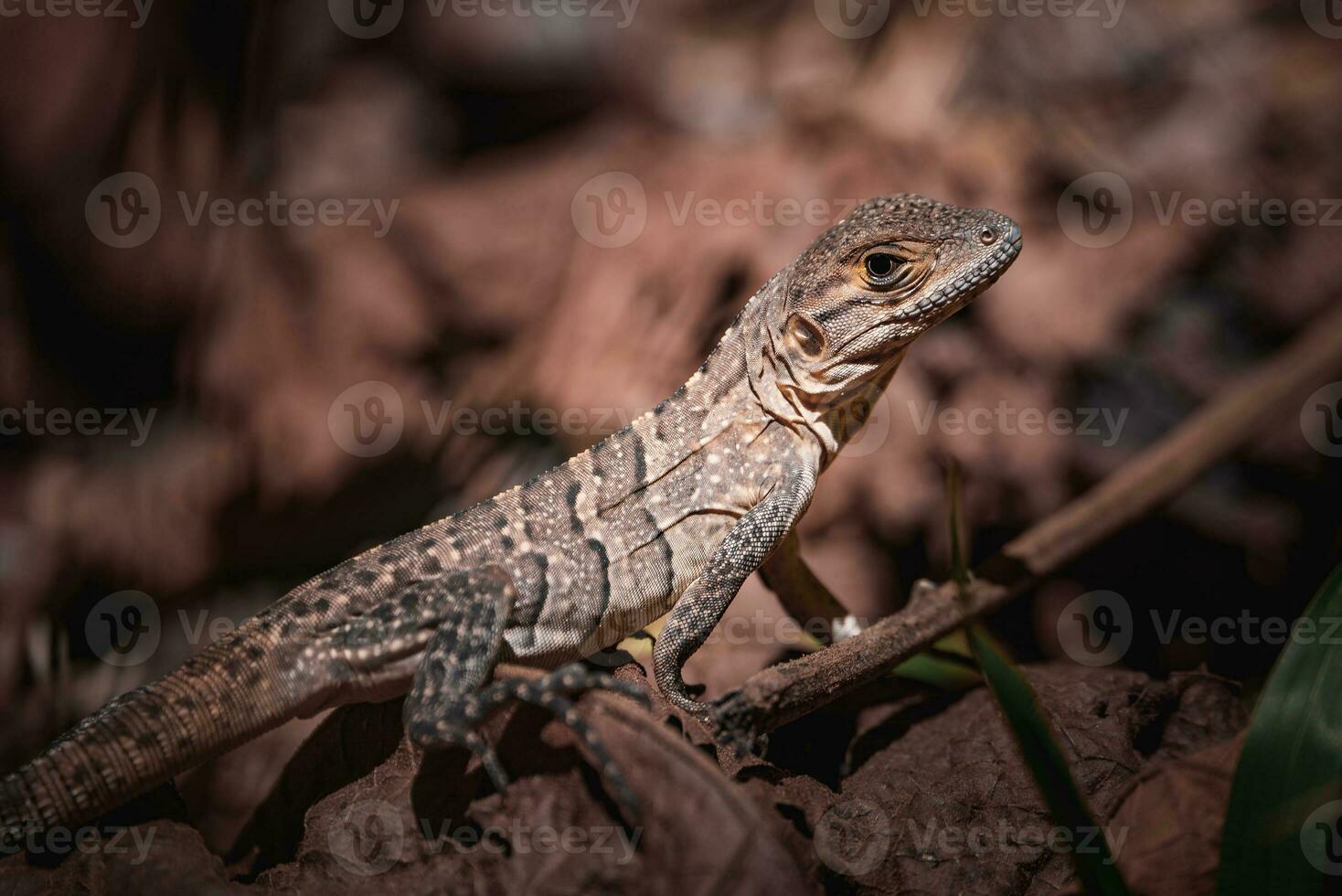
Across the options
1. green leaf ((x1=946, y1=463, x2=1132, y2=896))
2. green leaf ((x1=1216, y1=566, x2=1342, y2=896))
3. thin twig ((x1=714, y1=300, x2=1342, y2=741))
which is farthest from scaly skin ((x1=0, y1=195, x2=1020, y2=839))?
green leaf ((x1=1216, y1=566, x2=1342, y2=896))

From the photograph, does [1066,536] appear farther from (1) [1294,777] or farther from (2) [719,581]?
(2) [719,581]

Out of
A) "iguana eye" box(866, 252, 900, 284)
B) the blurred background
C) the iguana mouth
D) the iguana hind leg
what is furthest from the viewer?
the blurred background

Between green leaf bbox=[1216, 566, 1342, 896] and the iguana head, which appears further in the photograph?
the iguana head

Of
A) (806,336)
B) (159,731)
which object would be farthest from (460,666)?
(806,336)

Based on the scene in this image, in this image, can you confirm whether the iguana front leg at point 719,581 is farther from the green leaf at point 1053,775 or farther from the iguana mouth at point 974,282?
the green leaf at point 1053,775

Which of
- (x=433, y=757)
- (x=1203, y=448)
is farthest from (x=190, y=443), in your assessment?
(x=1203, y=448)

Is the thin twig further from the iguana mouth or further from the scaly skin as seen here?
the iguana mouth

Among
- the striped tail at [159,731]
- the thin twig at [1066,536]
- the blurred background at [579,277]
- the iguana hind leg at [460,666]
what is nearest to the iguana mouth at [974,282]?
the thin twig at [1066,536]
